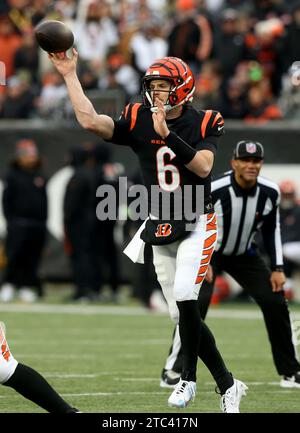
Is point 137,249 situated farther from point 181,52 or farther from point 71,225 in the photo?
point 181,52

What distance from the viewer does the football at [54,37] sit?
6.17 metres

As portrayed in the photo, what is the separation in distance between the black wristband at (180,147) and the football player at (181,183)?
Answer: 11 cm

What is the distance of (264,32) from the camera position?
52.1 ft

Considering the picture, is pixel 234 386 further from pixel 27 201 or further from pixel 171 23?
pixel 171 23

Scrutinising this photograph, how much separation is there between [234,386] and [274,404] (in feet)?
2.07

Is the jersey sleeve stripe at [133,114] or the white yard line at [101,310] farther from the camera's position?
the white yard line at [101,310]

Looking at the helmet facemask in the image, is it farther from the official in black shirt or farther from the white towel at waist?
the official in black shirt

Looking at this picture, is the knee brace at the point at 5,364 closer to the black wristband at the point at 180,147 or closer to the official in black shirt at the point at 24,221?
the black wristband at the point at 180,147

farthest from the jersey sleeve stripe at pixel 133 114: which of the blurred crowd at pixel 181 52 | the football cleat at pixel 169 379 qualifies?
the blurred crowd at pixel 181 52

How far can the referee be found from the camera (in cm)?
821

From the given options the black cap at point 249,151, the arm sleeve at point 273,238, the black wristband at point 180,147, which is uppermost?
the black wristband at point 180,147

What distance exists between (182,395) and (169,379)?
1569 millimetres

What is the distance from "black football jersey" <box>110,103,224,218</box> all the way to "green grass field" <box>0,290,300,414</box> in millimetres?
1326
